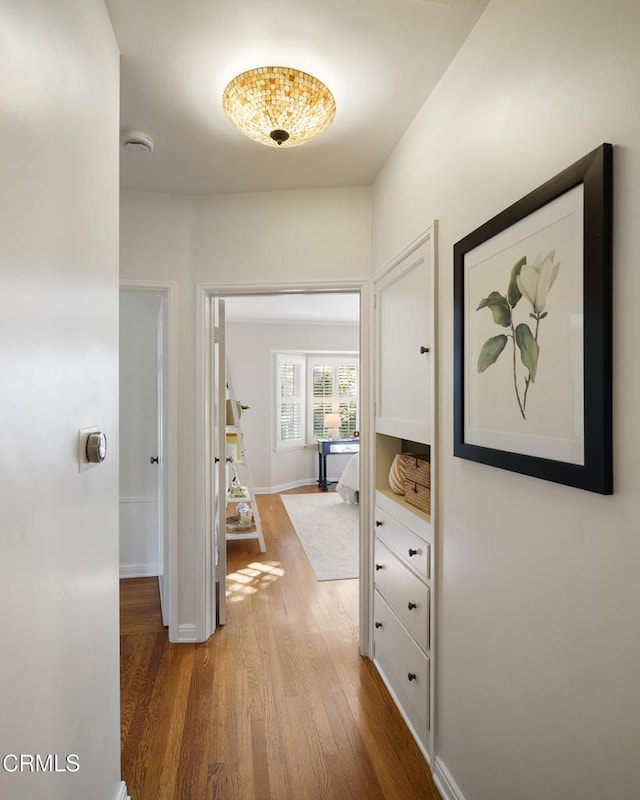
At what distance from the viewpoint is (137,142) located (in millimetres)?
2031

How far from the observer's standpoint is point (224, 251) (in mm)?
2613

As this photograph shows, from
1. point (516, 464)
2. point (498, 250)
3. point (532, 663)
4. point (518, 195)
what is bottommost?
point (532, 663)

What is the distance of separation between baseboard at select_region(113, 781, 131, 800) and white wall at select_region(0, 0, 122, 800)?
0.26 feet

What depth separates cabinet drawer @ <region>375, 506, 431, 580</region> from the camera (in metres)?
1.79

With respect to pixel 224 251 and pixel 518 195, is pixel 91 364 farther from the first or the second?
pixel 224 251

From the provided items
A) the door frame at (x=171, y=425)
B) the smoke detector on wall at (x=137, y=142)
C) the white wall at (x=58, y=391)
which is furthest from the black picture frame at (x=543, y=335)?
the door frame at (x=171, y=425)

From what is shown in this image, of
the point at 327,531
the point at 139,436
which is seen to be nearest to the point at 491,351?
the point at 139,436

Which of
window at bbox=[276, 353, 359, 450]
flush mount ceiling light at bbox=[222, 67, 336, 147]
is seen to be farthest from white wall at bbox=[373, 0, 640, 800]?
window at bbox=[276, 353, 359, 450]

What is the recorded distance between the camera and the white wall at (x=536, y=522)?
0.89m

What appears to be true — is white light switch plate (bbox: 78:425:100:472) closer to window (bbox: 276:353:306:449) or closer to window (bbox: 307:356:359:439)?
window (bbox: 276:353:306:449)

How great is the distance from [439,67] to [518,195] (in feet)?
2.48

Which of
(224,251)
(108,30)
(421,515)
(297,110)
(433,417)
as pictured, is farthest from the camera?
(224,251)

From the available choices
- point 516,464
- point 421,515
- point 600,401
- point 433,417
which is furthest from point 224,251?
point 600,401

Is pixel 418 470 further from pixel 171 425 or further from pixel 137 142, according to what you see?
pixel 137 142
